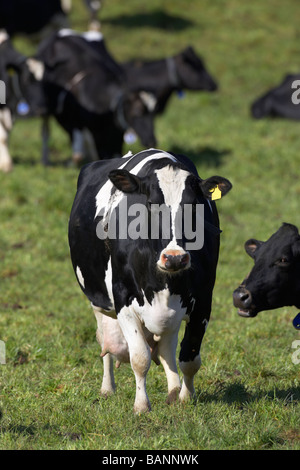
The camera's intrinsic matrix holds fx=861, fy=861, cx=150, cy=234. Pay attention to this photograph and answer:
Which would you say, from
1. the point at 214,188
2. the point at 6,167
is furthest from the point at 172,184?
the point at 6,167

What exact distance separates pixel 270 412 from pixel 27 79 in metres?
10.4

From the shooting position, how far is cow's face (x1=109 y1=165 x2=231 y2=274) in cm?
544

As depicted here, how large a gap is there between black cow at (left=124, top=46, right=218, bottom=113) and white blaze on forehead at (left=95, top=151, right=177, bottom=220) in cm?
960

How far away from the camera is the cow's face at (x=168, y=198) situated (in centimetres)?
544

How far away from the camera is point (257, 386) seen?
649cm

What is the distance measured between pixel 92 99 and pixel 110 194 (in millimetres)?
8387

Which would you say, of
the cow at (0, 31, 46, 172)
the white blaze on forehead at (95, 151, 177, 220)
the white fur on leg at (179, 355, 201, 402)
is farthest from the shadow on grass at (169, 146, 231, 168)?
the white fur on leg at (179, 355, 201, 402)

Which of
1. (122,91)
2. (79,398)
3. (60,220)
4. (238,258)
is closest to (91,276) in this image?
(79,398)

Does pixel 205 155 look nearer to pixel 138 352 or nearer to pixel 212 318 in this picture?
pixel 212 318

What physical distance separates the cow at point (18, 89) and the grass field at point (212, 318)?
0.78m

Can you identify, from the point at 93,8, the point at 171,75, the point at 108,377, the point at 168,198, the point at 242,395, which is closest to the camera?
the point at 168,198

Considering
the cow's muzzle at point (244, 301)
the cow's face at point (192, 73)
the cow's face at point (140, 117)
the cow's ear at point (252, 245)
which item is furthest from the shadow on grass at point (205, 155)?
the cow's muzzle at point (244, 301)

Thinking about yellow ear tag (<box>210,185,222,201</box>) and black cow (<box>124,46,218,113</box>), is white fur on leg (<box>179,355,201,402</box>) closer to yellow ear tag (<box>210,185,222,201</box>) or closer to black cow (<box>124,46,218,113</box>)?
yellow ear tag (<box>210,185,222,201</box>)

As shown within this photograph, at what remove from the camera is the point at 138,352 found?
5832mm
